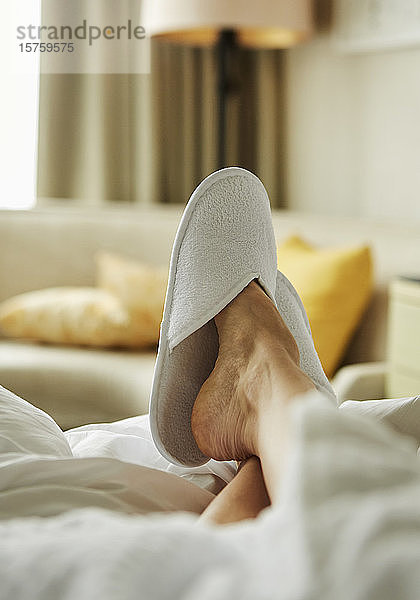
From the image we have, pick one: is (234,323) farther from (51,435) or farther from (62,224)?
(62,224)

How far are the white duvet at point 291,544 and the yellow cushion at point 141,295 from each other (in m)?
1.89

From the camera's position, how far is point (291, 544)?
0.35m

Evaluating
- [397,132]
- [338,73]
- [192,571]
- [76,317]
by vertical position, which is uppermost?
[338,73]

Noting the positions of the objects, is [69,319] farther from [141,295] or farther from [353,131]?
[353,131]

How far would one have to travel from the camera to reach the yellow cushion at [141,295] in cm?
233

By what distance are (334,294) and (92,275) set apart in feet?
2.98

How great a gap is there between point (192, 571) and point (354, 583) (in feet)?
0.28

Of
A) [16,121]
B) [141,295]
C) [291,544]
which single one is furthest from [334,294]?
[291,544]

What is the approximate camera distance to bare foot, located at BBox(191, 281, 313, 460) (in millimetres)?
858

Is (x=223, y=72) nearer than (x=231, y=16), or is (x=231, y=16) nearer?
(x=231, y=16)

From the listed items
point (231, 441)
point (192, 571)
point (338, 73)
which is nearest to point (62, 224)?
→ point (338, 73)

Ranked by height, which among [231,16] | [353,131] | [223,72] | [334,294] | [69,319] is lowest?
[69,319]

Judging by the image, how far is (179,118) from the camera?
10.9 feet

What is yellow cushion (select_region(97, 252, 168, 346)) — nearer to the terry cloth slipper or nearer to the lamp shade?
the lamp shade
